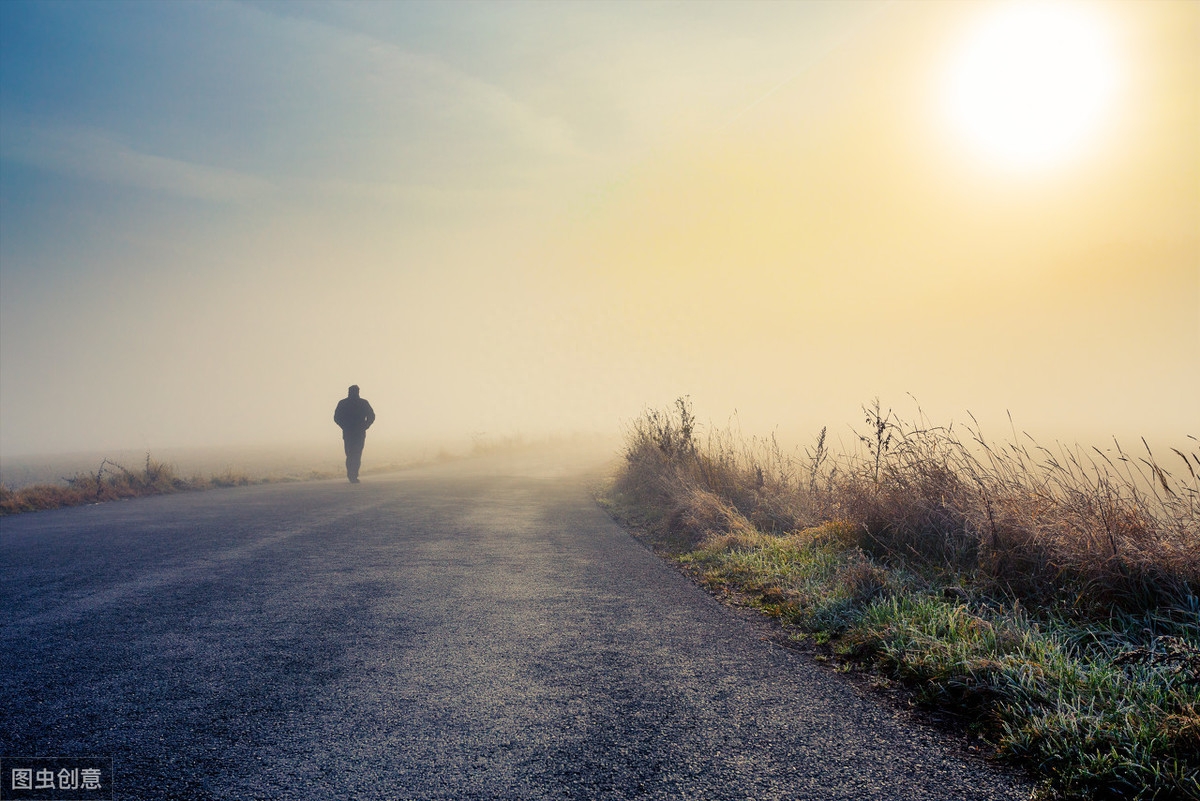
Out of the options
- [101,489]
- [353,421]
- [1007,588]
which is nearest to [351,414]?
[353,421]

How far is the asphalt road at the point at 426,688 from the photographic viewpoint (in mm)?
2695

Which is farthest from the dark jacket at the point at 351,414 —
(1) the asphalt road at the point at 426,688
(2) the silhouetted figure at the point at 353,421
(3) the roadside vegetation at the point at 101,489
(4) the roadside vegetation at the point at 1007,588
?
(4) the roadside vegetation at the point at 1007,588

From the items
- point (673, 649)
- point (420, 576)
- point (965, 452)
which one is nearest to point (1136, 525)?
point (965, 452)

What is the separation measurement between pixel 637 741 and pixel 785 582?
3224mm

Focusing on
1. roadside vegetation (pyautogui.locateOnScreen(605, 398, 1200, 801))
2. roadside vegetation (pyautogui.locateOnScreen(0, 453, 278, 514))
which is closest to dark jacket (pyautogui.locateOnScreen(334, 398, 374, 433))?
roadside vegetation (pyautogui.locateOnScreen(0, 453, 278, 514))

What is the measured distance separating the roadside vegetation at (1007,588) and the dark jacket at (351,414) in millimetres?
12485

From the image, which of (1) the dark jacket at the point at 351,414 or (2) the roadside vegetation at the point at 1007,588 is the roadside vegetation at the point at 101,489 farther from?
(2) the roadside vegetation at the point at 1007,588

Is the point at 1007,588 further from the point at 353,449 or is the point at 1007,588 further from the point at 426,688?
the point at 353,449

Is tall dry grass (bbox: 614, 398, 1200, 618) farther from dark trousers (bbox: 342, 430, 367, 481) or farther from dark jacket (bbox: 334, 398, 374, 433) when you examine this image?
dark jacket (bbox: 334, 398, 374, 433)

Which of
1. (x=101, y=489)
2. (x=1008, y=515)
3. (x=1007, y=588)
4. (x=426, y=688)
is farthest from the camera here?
(x=101, y=489)

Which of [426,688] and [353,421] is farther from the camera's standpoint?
[353,421]

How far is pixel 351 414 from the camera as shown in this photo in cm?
1908

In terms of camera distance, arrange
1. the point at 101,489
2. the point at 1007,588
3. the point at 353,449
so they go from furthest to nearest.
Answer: the point at 353,449, the point at 101,489, the point at 1007,588

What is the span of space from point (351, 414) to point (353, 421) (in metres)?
0.22
